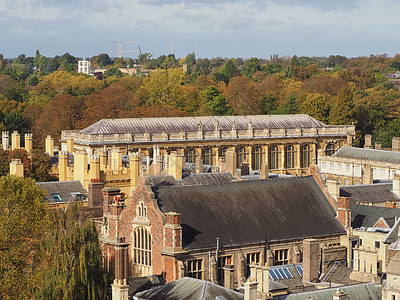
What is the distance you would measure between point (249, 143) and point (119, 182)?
53627 millimetres

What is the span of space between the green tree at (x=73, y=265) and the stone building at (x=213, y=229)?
132 inches

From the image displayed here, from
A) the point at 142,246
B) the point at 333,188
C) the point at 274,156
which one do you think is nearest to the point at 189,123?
the point at 274,156

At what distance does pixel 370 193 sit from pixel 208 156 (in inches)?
2126

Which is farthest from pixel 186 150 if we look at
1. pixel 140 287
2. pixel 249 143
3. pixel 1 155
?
pixel 140 287

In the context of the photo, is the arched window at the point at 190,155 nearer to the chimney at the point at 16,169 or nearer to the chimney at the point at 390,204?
the chimney at the point at 16,169

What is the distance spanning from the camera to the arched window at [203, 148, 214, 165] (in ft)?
426

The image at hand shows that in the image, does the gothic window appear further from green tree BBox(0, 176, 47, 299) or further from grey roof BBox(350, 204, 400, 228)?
grey roof BBox(350, 204, 400, 228)

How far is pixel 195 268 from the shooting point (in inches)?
2255

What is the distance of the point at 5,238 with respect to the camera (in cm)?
5834

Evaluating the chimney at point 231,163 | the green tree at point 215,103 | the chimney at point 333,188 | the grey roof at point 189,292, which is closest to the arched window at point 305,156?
the green tree at point 215,103

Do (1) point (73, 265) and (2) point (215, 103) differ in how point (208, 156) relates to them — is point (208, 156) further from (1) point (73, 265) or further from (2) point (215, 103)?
(1) point (73, 265)

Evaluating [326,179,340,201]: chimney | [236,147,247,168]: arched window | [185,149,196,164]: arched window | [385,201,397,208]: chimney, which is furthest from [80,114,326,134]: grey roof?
[326,179,340,201]: chimney

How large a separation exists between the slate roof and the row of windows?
209 feet

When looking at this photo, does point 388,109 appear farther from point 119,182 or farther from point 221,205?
point 221,205
